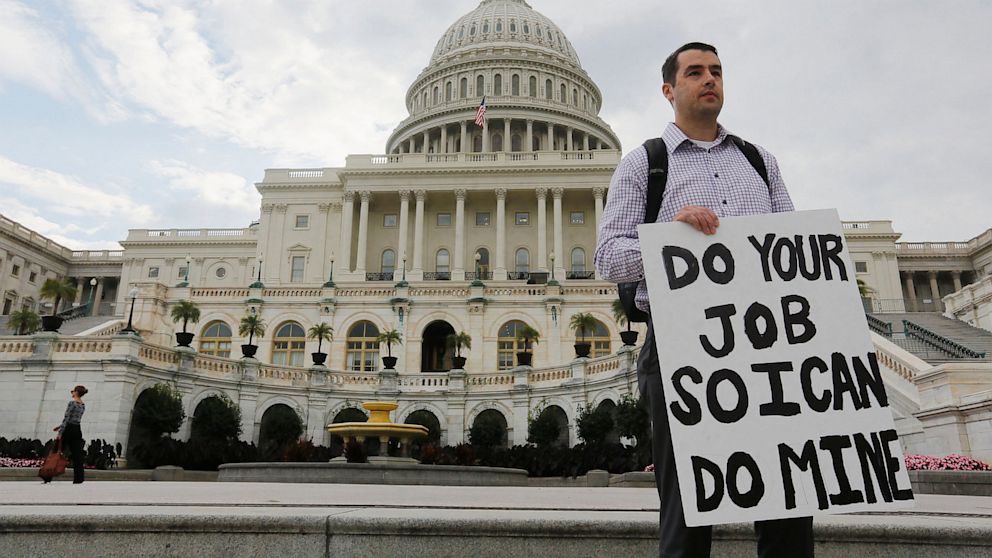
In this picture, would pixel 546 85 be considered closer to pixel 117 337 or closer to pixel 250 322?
pixel 250 322

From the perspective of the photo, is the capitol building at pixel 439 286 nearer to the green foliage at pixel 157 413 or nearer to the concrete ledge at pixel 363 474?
the green foliage at pixel 157 413

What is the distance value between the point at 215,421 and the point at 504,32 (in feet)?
295

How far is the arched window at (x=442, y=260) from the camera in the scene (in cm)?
7475

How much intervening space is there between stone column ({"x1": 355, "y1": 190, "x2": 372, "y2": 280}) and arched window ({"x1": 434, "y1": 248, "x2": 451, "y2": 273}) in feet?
24.4

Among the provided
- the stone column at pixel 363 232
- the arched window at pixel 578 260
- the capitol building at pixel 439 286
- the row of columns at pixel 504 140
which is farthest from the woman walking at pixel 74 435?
the row of columns at pixel 504 140

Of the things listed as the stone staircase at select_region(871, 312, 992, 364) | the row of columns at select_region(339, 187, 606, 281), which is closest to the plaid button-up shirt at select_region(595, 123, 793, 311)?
the stone staircase at select_region(871, 312, 992, 364)

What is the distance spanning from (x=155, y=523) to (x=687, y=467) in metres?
3.64

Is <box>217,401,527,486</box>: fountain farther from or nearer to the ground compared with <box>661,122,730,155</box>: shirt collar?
nearer to the ground

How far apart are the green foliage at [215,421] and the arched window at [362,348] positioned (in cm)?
1419

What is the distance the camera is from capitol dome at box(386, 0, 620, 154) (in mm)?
94688

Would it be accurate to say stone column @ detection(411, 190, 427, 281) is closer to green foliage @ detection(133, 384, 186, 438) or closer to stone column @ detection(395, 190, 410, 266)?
stone column @ detection(395, 190, 410, 266)

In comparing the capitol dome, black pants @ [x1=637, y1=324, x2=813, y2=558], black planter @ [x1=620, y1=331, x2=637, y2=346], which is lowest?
black pants @ [x1=637, y1=324, x2=813, y2=558]

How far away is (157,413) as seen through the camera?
29.4 metres

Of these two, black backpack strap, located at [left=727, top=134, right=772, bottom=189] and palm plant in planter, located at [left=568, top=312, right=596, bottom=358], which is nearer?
black backpack strap, located at [left=727, top=134, right=772, bottom=189]
